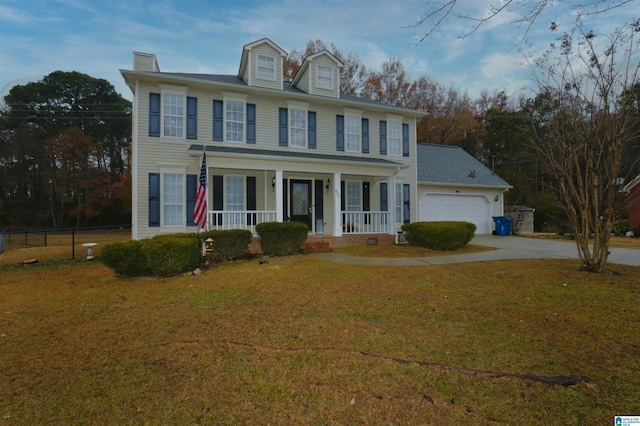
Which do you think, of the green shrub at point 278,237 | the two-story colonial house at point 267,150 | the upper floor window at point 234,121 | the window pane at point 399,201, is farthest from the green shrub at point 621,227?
the upper floor window at point 234,121

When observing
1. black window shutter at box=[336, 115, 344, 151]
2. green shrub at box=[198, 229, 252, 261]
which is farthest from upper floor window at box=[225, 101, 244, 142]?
green shrub at box=[198, 229, 252, 261]

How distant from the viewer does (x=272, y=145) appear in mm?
12344

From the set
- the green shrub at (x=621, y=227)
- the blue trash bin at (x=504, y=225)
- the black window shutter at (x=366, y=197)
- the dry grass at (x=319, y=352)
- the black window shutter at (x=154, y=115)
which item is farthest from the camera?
the green shrub at (x=621, y=227)

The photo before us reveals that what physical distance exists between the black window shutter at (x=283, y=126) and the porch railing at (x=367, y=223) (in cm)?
368

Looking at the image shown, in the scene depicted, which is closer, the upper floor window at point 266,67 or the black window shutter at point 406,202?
the upper floor window at point 266,67

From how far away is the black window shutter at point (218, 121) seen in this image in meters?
11.5

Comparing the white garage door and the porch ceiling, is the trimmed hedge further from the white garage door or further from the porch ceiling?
the white garage door

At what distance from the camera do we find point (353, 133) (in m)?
13.7

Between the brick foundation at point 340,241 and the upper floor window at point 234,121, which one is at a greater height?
the upper floor window at point 234,121

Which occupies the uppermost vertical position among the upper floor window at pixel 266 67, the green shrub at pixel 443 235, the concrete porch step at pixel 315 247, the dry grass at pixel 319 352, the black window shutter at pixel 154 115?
the upper floor window at pixel 266 67

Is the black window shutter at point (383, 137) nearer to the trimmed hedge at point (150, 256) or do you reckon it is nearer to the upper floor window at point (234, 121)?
the upper floor window at point (234, 121)

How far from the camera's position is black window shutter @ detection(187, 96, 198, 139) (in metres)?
11.2

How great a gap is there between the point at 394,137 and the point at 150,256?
11201 mm

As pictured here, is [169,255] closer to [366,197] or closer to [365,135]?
[366,197]
